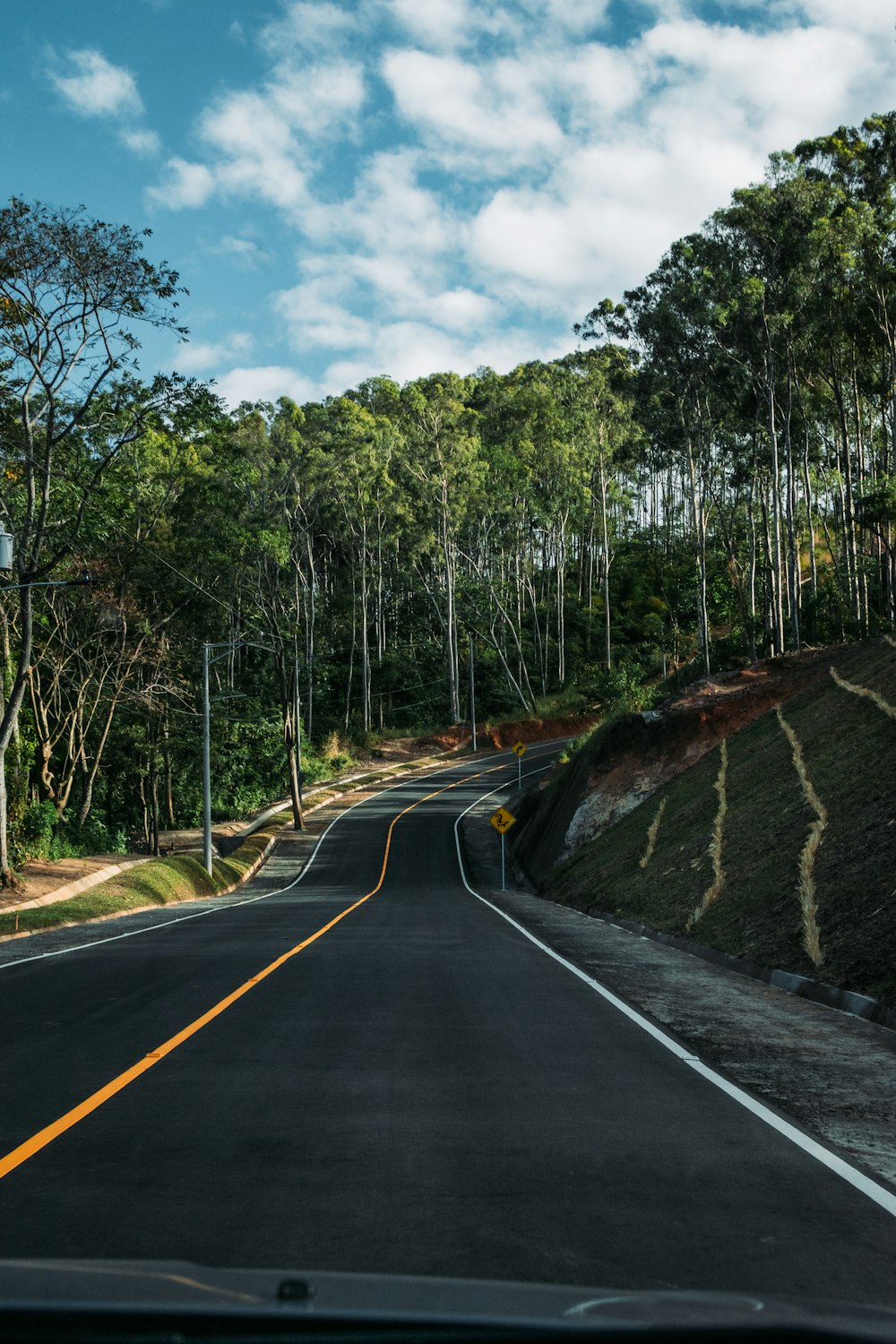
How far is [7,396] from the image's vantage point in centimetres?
3058

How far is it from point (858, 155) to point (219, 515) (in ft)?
97.2

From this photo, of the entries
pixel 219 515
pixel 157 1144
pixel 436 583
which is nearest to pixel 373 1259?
pixel 157 1144

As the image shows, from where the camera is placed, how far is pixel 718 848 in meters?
25.5

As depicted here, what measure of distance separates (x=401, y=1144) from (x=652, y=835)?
26.8m

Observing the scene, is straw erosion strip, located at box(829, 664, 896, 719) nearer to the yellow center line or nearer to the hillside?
Answer: the hillside

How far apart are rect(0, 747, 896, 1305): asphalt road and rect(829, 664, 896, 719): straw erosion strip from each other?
49.4 feet

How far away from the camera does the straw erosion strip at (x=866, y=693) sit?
2605 cm

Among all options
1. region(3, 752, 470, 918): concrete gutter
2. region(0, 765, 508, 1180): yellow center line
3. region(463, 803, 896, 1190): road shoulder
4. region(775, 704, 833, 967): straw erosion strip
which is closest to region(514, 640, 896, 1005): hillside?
region(775, 704, 833, 967): straw erosion strip

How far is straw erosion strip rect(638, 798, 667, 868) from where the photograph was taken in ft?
99.7

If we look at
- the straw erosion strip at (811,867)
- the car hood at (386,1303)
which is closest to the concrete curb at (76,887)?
the straw erosion strip at (811,867)

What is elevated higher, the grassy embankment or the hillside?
the hillside

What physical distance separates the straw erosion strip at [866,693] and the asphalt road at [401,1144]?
1505cm

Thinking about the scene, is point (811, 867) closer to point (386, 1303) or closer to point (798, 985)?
point (798, 985)

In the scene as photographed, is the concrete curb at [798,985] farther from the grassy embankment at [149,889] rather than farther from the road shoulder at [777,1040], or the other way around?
the grassy embankment at [149,889]
